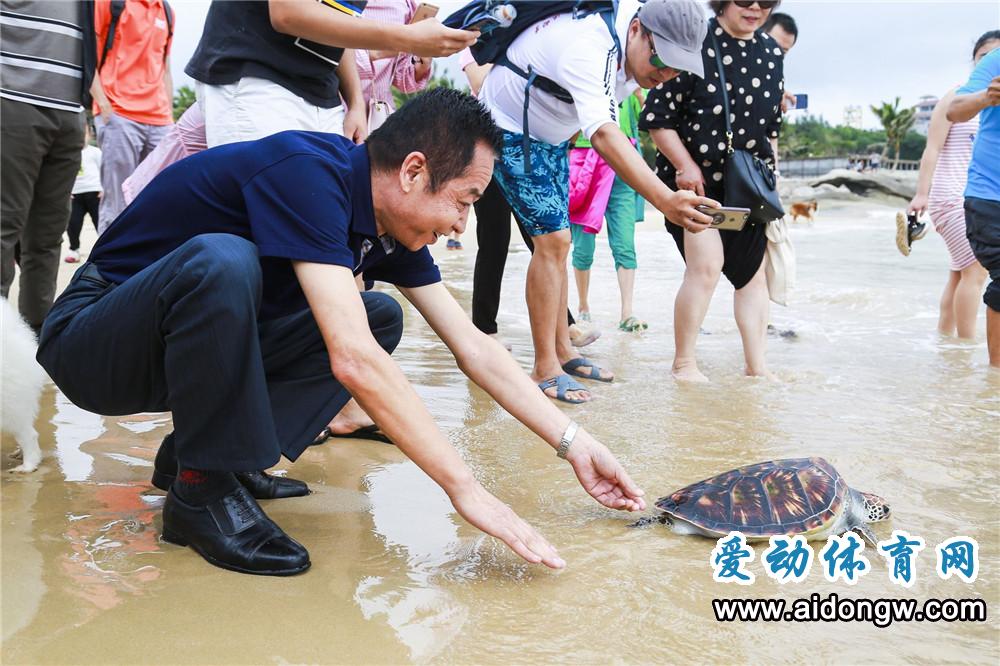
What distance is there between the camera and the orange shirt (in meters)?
4.82

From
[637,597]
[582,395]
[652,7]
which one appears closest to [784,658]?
[637,597]

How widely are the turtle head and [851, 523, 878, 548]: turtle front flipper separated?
10 centimetres

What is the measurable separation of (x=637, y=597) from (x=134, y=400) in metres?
1.31

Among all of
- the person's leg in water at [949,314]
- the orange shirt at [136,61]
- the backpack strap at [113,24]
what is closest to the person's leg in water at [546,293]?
the orange shirt at [136,61]

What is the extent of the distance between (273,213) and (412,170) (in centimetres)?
33

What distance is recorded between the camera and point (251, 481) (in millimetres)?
2465

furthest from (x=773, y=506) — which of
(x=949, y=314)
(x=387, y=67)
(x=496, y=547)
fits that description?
(x=949, y=314)

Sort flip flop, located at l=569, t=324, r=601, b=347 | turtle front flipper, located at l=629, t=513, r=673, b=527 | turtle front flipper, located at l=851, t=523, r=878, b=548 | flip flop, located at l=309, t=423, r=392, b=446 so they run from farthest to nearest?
flip flop, located at l=569, t=324, r=601, b=347 → flip flop, located at l=309, t=423, r=392, b=446 → turtle front flipper, located at l=629, t=513, r=673, b=527 → turtle front flipper, located at l=851, t=523, r=878, b=548

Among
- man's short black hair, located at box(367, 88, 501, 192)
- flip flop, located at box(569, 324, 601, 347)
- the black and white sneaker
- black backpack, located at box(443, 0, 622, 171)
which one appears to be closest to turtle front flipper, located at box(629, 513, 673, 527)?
man's short black hair, located at box(367, 88, 501, 192)

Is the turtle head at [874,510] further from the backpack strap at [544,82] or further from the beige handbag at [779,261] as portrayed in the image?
the beige handbag at [779,261]

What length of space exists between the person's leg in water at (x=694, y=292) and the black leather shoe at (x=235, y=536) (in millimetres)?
2642

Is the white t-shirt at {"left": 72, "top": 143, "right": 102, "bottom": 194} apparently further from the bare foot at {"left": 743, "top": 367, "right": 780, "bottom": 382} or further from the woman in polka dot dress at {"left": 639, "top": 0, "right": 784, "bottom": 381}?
the bare foot at {"left": 743, "top": 367, "right": 780, "bottom": 382}

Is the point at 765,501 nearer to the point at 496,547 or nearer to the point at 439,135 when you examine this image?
the point at 496,547

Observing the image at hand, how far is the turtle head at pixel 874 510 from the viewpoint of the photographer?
2359 mm
